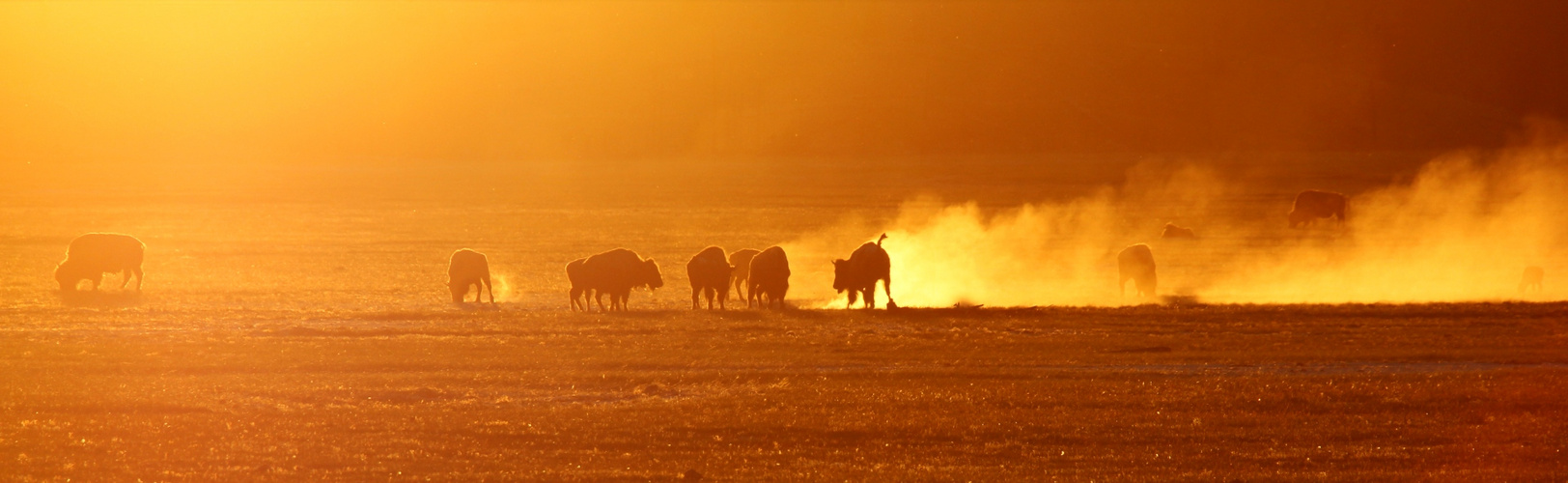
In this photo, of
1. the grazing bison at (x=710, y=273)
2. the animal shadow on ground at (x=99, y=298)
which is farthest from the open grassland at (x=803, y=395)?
the animal shadow on ground at (x=99, y=298)

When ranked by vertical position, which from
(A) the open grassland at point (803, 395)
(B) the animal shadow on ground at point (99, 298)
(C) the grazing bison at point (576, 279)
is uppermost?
(C) the grazing bison at point (576, 279)

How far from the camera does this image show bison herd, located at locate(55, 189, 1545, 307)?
28.4m

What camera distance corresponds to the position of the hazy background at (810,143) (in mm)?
42656

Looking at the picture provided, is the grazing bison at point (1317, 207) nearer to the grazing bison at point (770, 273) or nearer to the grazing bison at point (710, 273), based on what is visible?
the grazing bison at point (770, 273)

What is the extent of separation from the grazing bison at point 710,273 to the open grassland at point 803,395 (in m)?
1.77

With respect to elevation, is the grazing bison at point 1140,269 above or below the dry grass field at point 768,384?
above

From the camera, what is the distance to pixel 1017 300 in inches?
1198

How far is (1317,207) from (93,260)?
4246cm

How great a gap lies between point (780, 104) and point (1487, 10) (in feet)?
287

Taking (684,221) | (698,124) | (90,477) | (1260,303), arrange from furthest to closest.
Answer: (698,124), (684,221), (1260,303), (90,477)

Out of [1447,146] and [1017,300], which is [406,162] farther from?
[1017,300]

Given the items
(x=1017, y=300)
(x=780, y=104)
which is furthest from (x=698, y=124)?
(x=1017, y=300)

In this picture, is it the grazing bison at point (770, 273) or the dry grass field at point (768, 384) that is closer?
the dry grass field at point (768, 384)

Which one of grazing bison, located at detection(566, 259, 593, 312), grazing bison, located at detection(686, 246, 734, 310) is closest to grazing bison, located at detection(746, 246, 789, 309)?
grazing bison, located at detection(686, 246, 734, 310)
